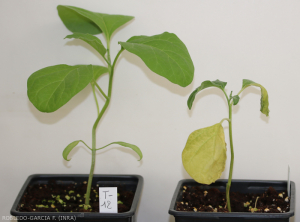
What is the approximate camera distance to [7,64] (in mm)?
1241

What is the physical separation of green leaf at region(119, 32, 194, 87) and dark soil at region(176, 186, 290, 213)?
41 cm

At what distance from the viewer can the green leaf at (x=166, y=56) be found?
87 centimetres

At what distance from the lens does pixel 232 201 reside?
1.03 m

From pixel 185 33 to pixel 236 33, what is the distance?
19 cm

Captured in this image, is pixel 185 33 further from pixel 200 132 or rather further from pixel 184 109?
pixel 200 132

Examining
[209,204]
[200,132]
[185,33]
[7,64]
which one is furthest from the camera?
[7,64]

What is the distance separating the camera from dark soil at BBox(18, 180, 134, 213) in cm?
105

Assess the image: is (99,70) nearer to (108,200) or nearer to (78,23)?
(78,23)

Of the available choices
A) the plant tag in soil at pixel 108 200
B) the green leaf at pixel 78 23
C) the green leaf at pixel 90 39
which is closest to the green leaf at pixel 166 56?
the green leaf at pixel 90 39

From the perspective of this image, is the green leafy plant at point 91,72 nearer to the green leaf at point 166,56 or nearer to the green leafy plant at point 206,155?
the green leaf at point 166,56

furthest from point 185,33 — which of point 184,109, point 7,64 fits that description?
point 7,64

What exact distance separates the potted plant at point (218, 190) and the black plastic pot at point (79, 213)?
0.14 meters

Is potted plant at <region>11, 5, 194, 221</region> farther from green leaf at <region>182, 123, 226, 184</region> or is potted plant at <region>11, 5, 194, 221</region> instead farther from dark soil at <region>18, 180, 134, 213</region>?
green leaf at <region>182, 123, 226, 184</region>

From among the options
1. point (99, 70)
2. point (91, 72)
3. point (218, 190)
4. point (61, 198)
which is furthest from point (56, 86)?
point (218, 190)
